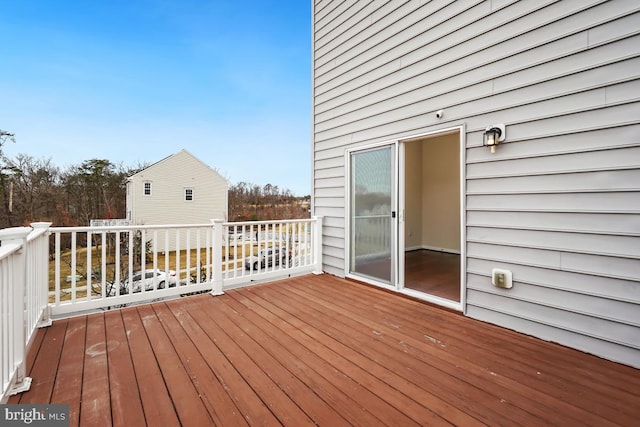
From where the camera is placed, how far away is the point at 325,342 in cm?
231

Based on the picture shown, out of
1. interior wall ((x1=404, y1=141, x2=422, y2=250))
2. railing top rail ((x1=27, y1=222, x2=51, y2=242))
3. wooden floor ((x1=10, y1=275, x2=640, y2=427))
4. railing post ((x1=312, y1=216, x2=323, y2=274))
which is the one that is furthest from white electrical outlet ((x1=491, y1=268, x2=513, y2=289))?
railing top rail ((x1=27, y1=222, x2=51, y2=242))

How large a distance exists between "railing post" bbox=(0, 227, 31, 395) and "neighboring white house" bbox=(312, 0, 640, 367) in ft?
11.1

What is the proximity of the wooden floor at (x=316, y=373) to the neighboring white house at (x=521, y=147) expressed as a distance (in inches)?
15.3

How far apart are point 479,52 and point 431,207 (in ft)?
14.5

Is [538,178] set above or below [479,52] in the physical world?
below

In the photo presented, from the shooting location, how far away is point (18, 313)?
178 cm

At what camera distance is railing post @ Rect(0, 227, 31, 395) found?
1668 mm

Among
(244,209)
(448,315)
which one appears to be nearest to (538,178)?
(448,315)

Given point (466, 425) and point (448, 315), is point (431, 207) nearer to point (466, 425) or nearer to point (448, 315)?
point (448, 315)

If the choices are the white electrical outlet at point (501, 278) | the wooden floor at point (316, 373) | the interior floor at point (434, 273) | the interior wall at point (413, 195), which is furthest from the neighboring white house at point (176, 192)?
the white electrical outlet at point (501, 278)

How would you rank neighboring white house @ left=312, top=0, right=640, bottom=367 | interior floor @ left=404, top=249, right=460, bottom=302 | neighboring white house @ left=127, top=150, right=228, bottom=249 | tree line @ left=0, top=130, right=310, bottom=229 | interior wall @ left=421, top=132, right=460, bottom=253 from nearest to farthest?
1. neighboring white house @ left=312, top=0, right=640, bottom=367
2. interior floor @ left=404, top=249, right=460, bottom=302
3. interior wall @ left=421, top=132, right=460, bottom=253
4. tree line @ left=0, top=130, right=310, bottom=229
5. neighboring white house @ left=127, top=150, right=228, bottom=249

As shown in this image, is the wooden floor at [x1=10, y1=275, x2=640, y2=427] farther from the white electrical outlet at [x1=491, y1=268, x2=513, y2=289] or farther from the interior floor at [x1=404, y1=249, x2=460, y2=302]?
the interior floor at [x1=404, y1=249, x2=460, y2=302]

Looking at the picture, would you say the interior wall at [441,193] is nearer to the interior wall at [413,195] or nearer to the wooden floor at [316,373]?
the interior wall at [413,195]

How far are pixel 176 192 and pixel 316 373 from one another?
54.5 ft
